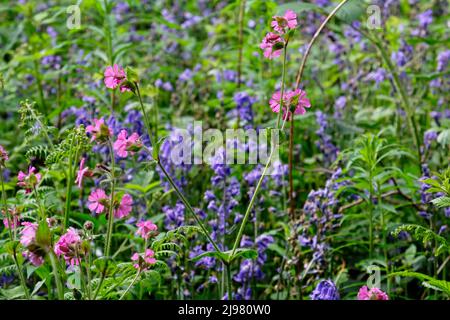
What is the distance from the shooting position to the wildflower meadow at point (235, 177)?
78.0 inches

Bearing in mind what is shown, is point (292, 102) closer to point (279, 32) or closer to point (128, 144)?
point (279, 32)

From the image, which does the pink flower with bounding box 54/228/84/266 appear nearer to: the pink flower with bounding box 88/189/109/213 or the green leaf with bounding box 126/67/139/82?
the pink flower with bounding box 88/189/109/213

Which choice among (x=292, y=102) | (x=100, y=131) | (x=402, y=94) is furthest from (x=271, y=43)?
(x=402, y=94)

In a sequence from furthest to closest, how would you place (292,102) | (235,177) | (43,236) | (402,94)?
1. (402,94)
2. (235,177)
3. (292,102)
4. (43,236)

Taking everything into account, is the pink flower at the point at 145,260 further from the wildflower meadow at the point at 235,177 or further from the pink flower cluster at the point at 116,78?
the pink flower cluster at the point at 116,78

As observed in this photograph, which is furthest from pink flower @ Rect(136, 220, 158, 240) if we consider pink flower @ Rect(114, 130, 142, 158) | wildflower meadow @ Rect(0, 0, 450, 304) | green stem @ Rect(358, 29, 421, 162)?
green stem @ Rect(358, 29, 421, 162)

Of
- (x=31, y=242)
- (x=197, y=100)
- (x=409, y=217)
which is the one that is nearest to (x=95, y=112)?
(x=197, y=100)

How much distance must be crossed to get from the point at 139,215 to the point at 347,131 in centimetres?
124

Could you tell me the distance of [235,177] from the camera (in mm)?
3047

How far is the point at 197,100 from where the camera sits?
→ 4.76 m

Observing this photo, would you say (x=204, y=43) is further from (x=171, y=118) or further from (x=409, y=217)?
(x=409, y=217)

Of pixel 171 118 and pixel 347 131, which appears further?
pixel 171 118

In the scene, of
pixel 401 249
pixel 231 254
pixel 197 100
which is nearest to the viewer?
pixel 231 254

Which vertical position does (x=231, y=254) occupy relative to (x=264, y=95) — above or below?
below
